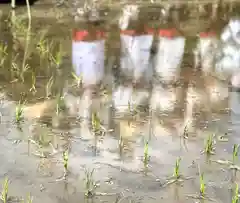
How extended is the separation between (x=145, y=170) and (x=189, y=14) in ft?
15.7

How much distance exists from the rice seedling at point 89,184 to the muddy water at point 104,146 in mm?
20

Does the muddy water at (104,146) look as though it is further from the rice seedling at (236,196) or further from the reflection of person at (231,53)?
the reflection of person at (231,53)

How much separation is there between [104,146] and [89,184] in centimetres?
58

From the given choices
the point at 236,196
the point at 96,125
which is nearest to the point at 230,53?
the point at 96,125

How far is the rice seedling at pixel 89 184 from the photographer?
3287 mm

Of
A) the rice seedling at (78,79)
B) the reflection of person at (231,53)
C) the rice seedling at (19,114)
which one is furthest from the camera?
the reflection of person at (231,53)

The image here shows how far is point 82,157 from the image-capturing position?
3.74m

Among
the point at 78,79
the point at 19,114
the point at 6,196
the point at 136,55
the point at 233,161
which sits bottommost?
the point at 6,196

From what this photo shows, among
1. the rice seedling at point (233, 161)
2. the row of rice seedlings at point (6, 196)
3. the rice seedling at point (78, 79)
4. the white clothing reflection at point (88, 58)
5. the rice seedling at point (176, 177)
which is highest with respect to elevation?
the white clothing reflection at point (88, 58)

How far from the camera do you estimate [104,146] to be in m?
3.90

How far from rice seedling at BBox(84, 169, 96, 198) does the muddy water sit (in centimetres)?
2

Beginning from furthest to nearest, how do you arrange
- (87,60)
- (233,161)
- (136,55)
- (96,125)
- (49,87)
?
1. (136,55)
2. (87,60)
3. (49,87)
4. (96,125)
5. (233,161)

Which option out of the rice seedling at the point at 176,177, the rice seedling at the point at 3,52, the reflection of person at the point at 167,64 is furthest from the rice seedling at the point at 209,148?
the rice seedling at the point at 3,52

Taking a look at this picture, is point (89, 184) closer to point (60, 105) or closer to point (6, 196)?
point (6, 196)
